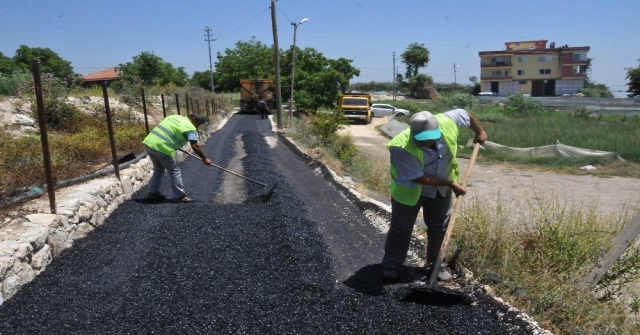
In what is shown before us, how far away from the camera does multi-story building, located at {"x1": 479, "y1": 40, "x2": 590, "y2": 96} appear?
71062mm

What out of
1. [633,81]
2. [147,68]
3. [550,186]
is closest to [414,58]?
[633,81]

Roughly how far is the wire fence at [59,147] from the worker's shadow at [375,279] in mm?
2987

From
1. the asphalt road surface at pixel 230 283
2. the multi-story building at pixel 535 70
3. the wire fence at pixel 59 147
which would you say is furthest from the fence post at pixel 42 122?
the multi-story building at pixel 535 70

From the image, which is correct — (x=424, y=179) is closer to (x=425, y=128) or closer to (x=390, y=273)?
(x=425, y=128)

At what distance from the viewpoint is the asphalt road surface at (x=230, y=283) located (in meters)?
3.91

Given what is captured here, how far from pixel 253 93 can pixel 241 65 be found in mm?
24616

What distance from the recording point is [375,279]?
4.86 meters

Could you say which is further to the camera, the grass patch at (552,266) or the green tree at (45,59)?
the green tree at (45,59)

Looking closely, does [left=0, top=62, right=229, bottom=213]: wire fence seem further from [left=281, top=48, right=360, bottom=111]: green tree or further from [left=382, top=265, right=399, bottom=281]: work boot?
[left=281, top=48, right=360, bottom=111]: green tree

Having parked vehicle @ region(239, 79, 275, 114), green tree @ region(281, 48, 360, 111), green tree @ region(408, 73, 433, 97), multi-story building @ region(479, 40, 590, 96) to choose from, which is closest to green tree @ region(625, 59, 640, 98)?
multi-story building @ region(479, 40, 590, 96)

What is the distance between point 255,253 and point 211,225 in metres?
1.15

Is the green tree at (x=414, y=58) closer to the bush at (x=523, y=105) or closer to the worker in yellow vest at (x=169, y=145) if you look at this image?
the bush at (x=523, y=105)

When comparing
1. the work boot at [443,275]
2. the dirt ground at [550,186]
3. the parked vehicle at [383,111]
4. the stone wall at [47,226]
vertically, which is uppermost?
the stone wall at [47,226]

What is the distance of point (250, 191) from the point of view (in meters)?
8.97
